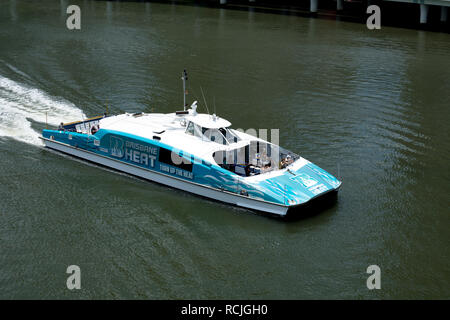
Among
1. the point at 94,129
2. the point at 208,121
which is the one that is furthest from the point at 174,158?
the point at 94,129

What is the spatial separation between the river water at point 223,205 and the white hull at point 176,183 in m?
0.42

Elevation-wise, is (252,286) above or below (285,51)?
below

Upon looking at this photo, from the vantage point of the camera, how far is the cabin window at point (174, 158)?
985 inches

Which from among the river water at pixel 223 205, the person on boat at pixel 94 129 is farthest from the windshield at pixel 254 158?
the person on boat at pixel 94 129

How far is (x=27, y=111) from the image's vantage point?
111 feet

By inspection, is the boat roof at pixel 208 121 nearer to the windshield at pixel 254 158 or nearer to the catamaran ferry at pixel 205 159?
the catamaran ferry at pixel 205 159

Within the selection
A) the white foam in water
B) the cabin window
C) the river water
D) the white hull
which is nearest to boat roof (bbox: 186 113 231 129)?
the cabin window

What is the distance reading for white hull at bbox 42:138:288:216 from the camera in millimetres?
23375

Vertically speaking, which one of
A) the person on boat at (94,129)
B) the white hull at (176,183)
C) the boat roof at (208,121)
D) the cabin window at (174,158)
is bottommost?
the white hull at (176,183)

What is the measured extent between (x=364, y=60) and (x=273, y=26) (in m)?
16.0

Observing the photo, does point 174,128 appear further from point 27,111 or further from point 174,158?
point 27,111

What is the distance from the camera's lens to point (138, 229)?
73.4ft
